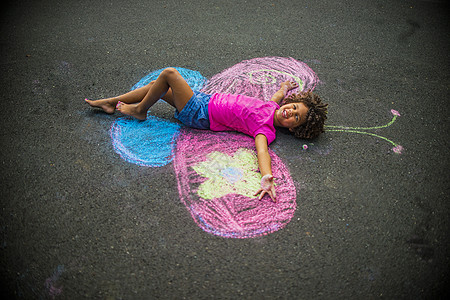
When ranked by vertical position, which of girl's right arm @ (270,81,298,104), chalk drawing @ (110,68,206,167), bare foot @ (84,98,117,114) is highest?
girl's right arm @ (270,81,298,104)

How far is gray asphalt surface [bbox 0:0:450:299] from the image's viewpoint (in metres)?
2.14

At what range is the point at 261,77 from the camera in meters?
3.68

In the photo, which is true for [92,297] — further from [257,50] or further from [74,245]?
[257,50]

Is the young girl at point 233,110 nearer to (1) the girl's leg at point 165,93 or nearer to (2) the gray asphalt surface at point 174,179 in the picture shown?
(1) the girl's leg at point 165,93

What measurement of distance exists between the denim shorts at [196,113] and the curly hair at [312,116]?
95cm

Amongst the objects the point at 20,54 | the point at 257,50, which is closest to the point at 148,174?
the point at 257,50

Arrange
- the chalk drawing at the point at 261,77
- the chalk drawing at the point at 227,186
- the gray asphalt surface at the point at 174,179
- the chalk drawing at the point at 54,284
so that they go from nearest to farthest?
the chalk drawing at the point at 54,284 < the gray asphalt surface at the point at 174,179 < the chalk drawing at the point at 227,186 < the chalk drawing at the point at 261,77

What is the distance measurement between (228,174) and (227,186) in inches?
5.6

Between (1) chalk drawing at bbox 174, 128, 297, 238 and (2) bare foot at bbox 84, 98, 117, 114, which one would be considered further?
(2) bare foot at bbox 84, 98, 117, 114

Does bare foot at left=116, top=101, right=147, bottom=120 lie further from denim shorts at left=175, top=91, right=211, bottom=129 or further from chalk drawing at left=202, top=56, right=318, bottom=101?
chalk drawing at left=202, top=56, right=318, bottom=101

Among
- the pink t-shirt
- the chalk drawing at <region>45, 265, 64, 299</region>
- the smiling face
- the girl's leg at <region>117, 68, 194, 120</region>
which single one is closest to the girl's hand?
the pink t-shirt

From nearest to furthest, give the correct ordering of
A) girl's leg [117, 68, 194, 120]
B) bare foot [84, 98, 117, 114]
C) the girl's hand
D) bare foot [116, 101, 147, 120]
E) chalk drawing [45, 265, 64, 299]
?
chalk drawing [45, 265, 64, 299] → the girl's hand → girl's leg [117, 68, 194, 120] → bare foot [116, 101, 147, 120] → bare foot [84, 98, 117, 114]

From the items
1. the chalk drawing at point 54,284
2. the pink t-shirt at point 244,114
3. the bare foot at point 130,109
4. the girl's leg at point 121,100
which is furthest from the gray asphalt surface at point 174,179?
the pink t-shirt at point 244,114

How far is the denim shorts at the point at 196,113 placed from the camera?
9.53 feet
